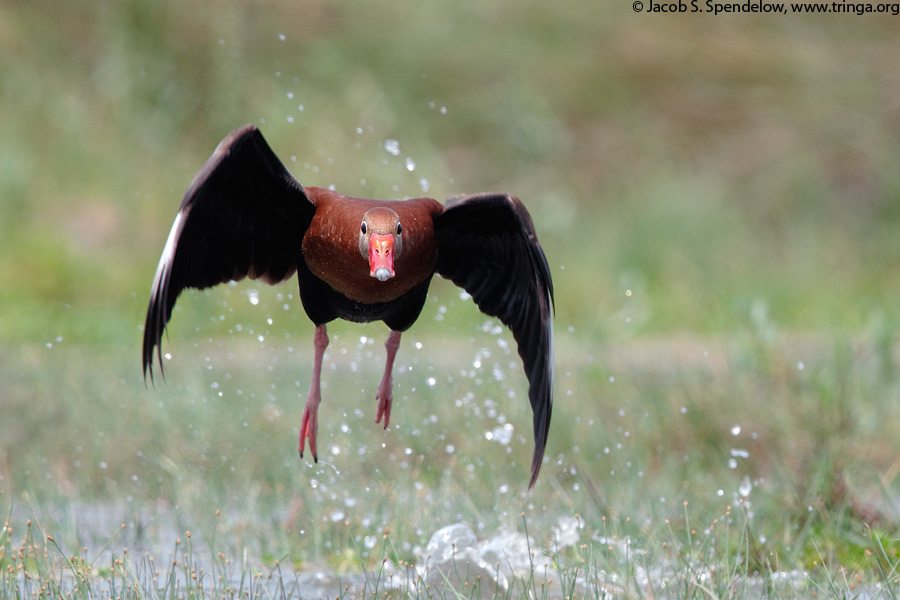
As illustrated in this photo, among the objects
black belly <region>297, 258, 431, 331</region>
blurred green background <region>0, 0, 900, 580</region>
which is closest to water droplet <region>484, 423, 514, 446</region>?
blurred green background <region>0, 0, 900, 580</region>

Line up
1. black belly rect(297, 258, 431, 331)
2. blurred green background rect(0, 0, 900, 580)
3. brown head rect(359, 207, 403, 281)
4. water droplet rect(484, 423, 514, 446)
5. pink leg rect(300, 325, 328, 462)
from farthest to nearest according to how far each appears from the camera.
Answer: blurred green background rect(0, 0, 900, 580) < water droplet rect(484, 423, 514, 446) < pink leg rect(300, 325, 328, 462) < black belly rect(297, 258, 431, 331) < brown head rect(359, 207, 403, 281)

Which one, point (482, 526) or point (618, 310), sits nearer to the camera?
point (482, 526)

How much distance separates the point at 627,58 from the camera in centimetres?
1088

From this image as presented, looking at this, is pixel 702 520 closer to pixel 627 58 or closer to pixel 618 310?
pixel 618 310

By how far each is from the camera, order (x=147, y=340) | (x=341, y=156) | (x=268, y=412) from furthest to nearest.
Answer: (x=341, y=156) < (x=268, y=412) < (x=147, y=340)

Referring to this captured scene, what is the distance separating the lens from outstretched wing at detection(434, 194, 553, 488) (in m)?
3.17

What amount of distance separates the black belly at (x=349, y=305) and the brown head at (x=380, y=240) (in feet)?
0.84

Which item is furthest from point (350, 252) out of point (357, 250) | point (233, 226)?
point (233, 226)

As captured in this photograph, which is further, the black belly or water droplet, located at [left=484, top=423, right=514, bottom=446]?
water droplet, located at [left=484, top=423, right=514, bottom=446]

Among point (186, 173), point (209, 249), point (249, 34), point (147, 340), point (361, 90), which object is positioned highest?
point (249, 34)

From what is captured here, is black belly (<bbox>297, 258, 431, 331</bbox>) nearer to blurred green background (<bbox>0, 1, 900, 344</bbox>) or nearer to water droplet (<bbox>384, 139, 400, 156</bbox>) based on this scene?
water droplet (<bbox>384, 139, 400, 156</bbox>)

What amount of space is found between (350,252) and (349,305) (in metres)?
0.23

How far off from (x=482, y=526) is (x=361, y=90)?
651 centimetres

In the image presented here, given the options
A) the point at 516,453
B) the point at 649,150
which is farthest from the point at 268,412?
the point at 649,150
